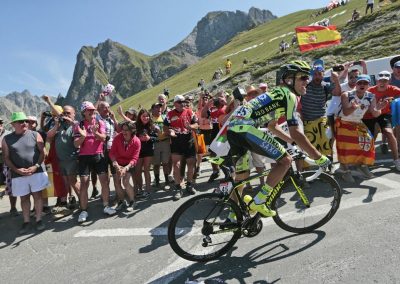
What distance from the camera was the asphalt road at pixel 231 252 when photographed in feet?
13.9

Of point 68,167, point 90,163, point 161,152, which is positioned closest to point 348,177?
point 161,152

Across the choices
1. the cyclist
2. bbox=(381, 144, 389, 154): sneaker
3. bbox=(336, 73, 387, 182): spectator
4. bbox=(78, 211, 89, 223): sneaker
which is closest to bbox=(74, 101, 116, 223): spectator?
bbox=(78, 211, 89, 223): sneaker

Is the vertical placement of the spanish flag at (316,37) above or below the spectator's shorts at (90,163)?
above

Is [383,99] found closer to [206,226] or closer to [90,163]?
[206,226]

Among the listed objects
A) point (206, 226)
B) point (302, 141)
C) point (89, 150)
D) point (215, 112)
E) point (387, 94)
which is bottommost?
point (206, 226)

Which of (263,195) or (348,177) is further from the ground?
(263,195)

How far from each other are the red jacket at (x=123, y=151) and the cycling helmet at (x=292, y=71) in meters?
4.02

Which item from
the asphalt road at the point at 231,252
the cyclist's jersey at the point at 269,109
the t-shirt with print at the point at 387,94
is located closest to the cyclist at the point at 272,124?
the cyclist's jersey at the point at 269,109

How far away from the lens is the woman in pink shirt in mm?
7695

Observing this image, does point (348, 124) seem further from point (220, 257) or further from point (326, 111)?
point (220, 257)

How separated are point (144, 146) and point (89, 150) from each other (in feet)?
4.62

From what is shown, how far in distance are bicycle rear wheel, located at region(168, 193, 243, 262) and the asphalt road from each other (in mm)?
178

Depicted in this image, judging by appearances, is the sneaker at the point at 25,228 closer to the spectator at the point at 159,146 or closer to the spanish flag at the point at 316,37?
the spectator at the point at 159,146

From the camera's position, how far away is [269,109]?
4.74m
